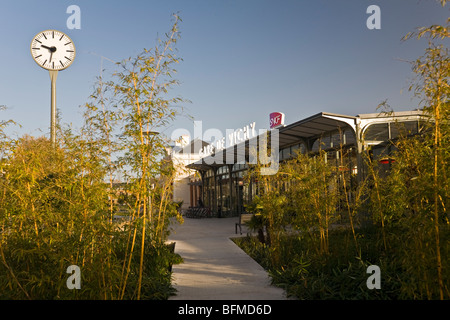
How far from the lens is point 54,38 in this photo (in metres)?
11.7

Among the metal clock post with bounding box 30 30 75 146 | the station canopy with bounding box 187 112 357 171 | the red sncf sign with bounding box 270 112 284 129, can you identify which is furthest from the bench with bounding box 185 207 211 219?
the metal clock post with bounding box 30 30 75 146

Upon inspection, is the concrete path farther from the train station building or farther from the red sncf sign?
the red sncf sign

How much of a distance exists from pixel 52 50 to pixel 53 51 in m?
0.04

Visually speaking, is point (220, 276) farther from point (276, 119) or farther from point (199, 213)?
point (276, 119)

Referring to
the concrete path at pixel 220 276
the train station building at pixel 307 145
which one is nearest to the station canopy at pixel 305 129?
the train station building at pixel 307 145

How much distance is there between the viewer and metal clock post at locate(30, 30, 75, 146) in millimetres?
11586

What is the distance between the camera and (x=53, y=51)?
1172 centimetres

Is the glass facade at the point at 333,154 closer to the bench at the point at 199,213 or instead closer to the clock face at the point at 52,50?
the bench at the point at 199,213

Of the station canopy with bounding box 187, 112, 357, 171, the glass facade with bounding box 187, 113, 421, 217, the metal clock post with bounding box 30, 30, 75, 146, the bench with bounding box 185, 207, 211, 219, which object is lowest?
the bench with bounding box 185, 207, 211, 219

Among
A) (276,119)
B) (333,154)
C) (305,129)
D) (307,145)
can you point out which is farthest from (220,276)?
(276,119)

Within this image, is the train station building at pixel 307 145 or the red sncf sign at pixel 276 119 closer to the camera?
the train station building at pixel 307 145

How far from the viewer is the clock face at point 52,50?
11.6 m
